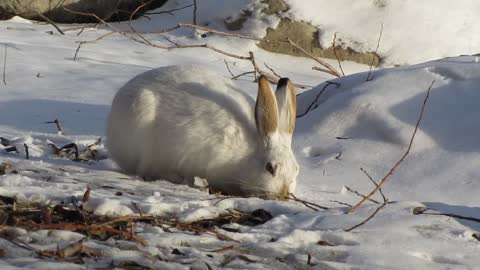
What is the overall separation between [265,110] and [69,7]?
6.43m

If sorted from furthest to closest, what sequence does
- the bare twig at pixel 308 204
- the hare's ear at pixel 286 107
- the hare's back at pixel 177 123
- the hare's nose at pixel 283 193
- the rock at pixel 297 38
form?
1. the rock at pixel 297 38
2. the hare's ear at pixel 286 107
3. the hare's back at pixel 177 123
4. the hare's nose at pixel 283 193
5. the bare twig at pixel 308 204

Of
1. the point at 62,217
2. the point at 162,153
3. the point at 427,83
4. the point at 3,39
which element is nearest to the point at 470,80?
the point at 427,83

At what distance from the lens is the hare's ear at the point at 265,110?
186 inches

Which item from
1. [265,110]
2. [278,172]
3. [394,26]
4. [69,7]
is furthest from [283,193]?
[69,7]

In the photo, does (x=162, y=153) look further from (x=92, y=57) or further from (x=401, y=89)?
(x=92, y=57)

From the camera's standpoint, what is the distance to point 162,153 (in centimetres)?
482

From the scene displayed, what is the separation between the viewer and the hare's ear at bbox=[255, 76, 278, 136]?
15.5 feet

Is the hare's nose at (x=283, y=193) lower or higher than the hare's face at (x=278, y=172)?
lower

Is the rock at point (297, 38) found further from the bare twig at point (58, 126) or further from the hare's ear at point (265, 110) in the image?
the hare's ear at point (265, 110)

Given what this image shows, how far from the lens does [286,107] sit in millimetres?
4965

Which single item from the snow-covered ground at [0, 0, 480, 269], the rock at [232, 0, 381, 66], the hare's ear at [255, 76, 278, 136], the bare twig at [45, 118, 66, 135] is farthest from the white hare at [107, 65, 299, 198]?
the rock at [232, 0, 381, 66]

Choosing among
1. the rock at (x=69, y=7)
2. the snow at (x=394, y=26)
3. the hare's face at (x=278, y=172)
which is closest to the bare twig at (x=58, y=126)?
the hare's face at (x=278, y=172)

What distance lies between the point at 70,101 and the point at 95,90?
48 cm

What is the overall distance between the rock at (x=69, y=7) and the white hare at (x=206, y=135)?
5.60 metres
